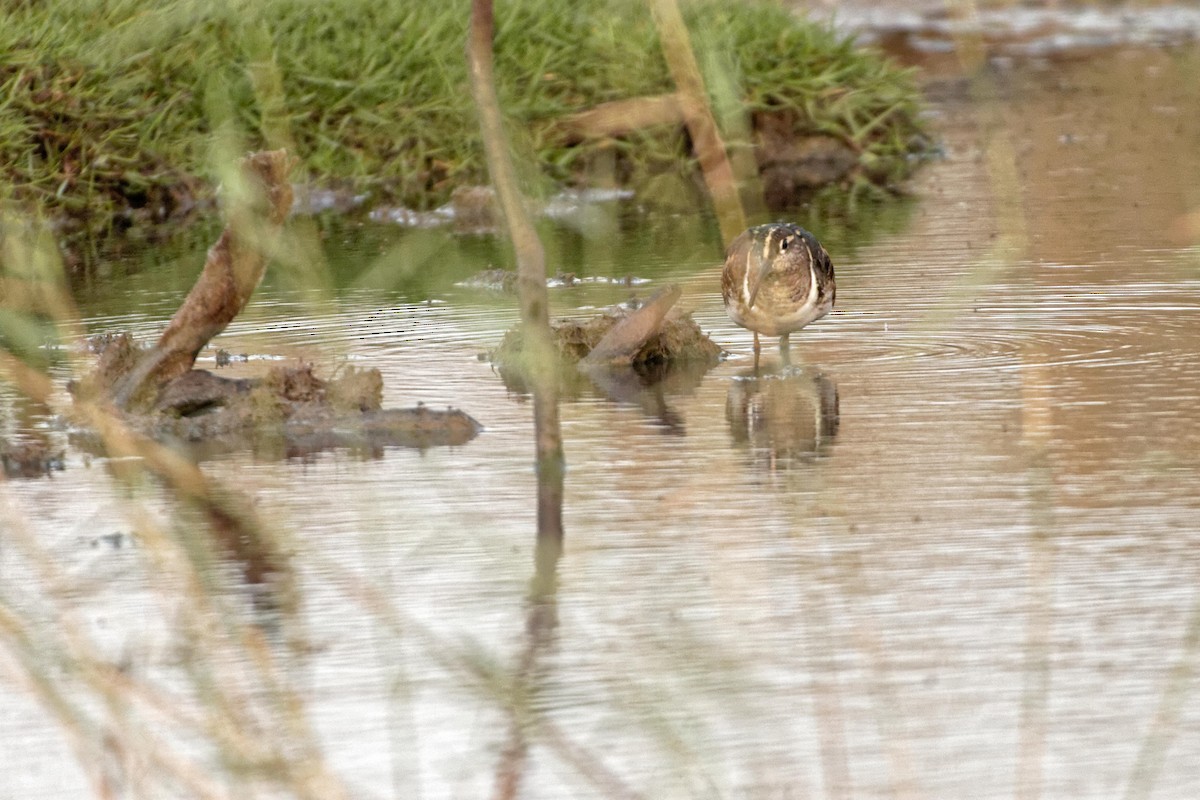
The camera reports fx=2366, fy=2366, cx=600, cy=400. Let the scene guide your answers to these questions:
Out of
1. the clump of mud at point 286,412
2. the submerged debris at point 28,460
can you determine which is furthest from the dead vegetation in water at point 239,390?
the submerged debris at point 28,460

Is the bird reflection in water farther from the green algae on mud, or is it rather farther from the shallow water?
the green algae on mud

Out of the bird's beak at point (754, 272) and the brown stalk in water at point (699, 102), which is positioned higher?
the brown stalk in water at point (699, 102)

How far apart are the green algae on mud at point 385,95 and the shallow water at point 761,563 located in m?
3.82

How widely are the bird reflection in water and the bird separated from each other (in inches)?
8.7

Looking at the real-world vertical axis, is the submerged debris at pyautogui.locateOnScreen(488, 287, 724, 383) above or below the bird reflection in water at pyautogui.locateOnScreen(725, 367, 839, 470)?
above

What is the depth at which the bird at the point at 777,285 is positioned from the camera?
7641 mm

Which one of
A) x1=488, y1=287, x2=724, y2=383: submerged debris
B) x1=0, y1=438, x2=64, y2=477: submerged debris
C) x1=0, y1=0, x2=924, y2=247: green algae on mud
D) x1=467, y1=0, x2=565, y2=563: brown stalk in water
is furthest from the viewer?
x1=0, y1=0, x2=924, y2=247: green algae on mud

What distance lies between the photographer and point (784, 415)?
267 inches

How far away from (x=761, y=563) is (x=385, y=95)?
29.5ft

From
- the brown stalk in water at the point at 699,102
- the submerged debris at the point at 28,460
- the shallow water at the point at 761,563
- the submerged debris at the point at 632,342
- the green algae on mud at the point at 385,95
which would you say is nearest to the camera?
the brown stalk in water at the point at 699,102

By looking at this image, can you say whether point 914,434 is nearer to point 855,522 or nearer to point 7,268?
point 855,522

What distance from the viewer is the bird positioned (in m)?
7.64

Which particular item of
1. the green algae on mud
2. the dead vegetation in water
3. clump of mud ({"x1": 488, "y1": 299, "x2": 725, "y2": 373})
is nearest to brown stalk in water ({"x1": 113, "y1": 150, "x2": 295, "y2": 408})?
the dead vegetation in water

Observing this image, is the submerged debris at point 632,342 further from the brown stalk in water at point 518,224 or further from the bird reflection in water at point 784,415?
the brown stalk in water at point 518,224
